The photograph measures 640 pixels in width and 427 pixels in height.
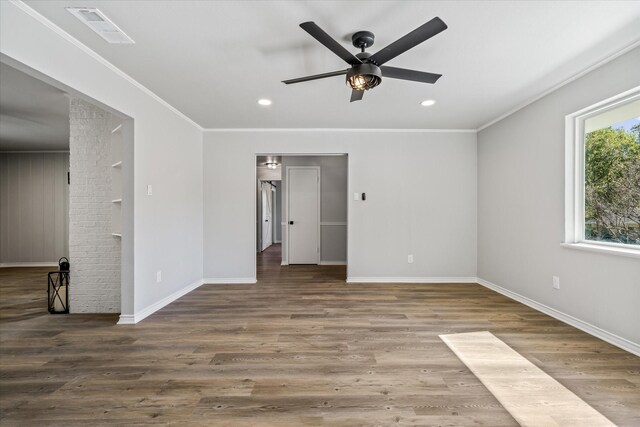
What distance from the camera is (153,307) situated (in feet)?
11.1

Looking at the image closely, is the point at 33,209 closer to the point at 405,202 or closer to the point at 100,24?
the point at 100,24

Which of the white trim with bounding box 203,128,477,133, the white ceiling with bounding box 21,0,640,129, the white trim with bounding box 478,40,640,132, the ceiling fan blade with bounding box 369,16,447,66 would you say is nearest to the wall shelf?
the white ceiling with bounding box 21,0,640,129

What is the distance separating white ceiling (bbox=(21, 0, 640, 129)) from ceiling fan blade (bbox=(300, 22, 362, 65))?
0.71 feet

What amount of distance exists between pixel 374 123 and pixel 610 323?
11.3ft

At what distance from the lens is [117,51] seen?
2.45m

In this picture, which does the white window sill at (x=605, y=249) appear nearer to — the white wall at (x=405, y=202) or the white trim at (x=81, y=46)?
the white wall at (x=405, y=202)

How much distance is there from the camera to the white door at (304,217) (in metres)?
6.76

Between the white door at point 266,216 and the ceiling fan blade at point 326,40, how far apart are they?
7031 millimetres

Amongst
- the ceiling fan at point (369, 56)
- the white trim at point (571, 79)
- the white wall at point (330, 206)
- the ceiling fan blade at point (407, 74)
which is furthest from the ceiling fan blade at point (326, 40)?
the white wall at point (330, 206)

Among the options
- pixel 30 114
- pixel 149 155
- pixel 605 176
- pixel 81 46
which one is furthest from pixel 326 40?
pixel 30 114

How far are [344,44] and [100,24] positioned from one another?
1.77 meters

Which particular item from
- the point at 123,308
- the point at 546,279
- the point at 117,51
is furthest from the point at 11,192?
the point at 546,279

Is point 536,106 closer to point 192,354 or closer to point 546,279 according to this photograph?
point 546,279

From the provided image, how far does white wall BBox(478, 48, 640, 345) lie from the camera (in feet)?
8.13
